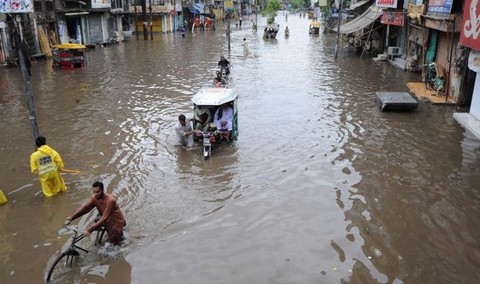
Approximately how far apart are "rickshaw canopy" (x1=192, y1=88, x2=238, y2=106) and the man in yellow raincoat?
14.9ft

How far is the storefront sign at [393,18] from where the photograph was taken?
89.1 feet

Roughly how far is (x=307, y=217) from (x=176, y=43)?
127 ft

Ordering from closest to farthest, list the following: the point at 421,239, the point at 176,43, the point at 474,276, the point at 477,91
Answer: the point at 474,276 → the point at 421,239 → the point at 477,91 → the point at 176,43

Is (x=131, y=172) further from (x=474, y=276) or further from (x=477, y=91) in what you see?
(x=477, y=91)

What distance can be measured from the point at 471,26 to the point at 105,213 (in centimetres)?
1341

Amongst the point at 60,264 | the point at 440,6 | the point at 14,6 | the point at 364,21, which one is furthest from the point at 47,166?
the point at 364,21

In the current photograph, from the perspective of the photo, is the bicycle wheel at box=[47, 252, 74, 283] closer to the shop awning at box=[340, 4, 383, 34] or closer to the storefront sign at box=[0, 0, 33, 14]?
the storefront sign at box=[0, 0, 33, 14]

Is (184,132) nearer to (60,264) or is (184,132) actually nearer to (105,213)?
(105,213)

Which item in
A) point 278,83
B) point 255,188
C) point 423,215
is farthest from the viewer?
point 278,83

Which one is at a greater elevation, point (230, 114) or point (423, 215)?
point (230, 114)

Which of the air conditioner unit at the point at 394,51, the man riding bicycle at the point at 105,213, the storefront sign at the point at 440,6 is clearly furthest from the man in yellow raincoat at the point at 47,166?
the air conditioner unit at the point at 394,51

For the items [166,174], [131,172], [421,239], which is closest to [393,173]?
[421,239]

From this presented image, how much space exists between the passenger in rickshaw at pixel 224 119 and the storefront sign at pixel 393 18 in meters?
18.4

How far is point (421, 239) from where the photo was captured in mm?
7961
